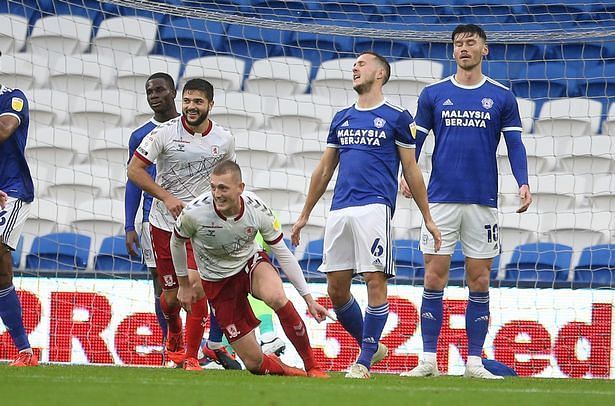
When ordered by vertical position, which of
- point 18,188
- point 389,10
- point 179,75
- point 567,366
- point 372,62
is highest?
point 389,10

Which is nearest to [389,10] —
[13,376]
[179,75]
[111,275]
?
[179,75]

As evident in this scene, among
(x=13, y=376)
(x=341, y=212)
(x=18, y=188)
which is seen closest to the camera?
(x=13, y=376)

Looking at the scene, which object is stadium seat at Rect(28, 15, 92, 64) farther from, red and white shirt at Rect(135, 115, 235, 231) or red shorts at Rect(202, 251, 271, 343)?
red shorts at Rect(202, 251, 271, 343)

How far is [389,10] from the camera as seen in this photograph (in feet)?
42.4

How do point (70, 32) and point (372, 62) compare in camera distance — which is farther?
point (70, 32)

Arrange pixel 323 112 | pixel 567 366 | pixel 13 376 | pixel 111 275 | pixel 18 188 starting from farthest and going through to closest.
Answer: pixel 323 112, pixel 111 275, pixel 567 366, pixel 18 188, pixel 13 376

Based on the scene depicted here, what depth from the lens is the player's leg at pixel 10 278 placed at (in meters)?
7.33

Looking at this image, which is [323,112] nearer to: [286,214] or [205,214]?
[286,214]

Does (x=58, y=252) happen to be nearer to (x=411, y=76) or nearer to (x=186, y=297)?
(x=411, y=76)

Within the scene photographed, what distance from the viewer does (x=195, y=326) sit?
7422 millimetres

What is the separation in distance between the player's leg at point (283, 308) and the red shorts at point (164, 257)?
1279 millimetres

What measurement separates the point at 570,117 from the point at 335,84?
257 centimetres

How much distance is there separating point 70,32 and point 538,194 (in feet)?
18.5

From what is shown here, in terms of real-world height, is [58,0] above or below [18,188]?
above
